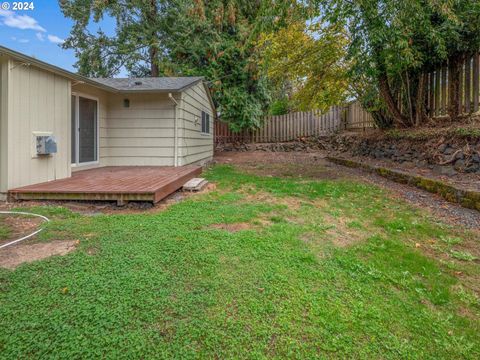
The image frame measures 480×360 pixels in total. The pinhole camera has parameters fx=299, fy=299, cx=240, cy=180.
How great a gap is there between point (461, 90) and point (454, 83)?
23 centimetres

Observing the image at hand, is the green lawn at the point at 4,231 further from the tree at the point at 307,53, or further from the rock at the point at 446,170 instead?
the rock at the point at 446,170

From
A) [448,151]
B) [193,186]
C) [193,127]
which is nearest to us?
[193,186]

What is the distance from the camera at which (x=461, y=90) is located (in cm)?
625

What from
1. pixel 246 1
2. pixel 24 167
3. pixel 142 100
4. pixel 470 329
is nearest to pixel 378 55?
pixel 142 100

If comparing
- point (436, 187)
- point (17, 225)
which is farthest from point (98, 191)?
point (436, 187)

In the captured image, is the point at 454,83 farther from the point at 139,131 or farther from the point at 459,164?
the point at 139,131

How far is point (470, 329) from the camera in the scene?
1741 millimetres

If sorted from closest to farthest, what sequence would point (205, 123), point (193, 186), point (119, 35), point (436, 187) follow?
point (436, 187)
point (193, 186)
point (205, 123)
point (119, 35)

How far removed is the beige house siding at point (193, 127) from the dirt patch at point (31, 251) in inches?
191

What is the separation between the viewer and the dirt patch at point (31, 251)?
2.40 metres

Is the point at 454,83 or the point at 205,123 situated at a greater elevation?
the point at 454,83

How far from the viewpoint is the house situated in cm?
427

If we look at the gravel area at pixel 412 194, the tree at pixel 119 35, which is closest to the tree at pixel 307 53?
the gravel area at pixel 412 194

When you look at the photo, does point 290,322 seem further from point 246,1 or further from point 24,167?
point 246,1
